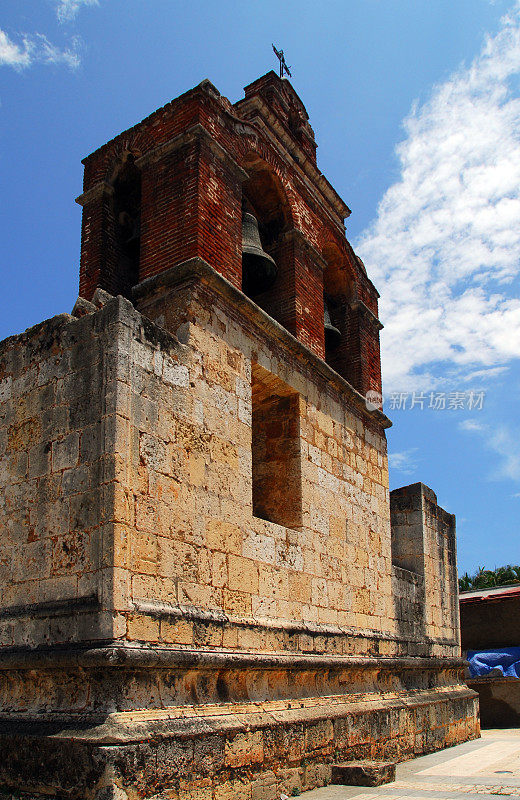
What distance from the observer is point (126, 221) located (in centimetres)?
814

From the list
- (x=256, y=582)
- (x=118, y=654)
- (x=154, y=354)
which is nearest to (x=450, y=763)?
(x=256, y=582)

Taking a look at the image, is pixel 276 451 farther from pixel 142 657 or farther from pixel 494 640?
pixel 494 640

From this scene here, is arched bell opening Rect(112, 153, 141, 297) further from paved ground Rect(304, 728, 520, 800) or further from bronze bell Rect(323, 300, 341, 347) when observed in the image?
paved ground Rect(304, 728, 520, 800)

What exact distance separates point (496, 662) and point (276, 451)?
8.62 meters

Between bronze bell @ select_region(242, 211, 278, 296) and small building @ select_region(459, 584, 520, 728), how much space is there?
890 cm

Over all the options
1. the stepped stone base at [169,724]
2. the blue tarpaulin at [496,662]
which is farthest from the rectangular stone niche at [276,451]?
the blue tarpaulin at [496,662]

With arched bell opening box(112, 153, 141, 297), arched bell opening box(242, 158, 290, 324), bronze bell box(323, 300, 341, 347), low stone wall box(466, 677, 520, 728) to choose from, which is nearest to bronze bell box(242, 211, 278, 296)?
arched bell opening box(242, 158, 290, 324)

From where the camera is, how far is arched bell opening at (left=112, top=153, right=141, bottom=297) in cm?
793

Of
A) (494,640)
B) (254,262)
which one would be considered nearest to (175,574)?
(254,262)

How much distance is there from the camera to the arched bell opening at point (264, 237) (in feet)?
25.8

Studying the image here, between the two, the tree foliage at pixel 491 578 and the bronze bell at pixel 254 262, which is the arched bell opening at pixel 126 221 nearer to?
the bronze bell at pixel 254 262

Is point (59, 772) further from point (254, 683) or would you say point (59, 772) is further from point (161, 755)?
point (254, 683)

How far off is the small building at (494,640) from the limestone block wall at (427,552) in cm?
255

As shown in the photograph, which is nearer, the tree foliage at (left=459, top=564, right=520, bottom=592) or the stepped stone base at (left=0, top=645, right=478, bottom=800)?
the stepped stone base at (left=0, top=645, right=478, bottom=800)
